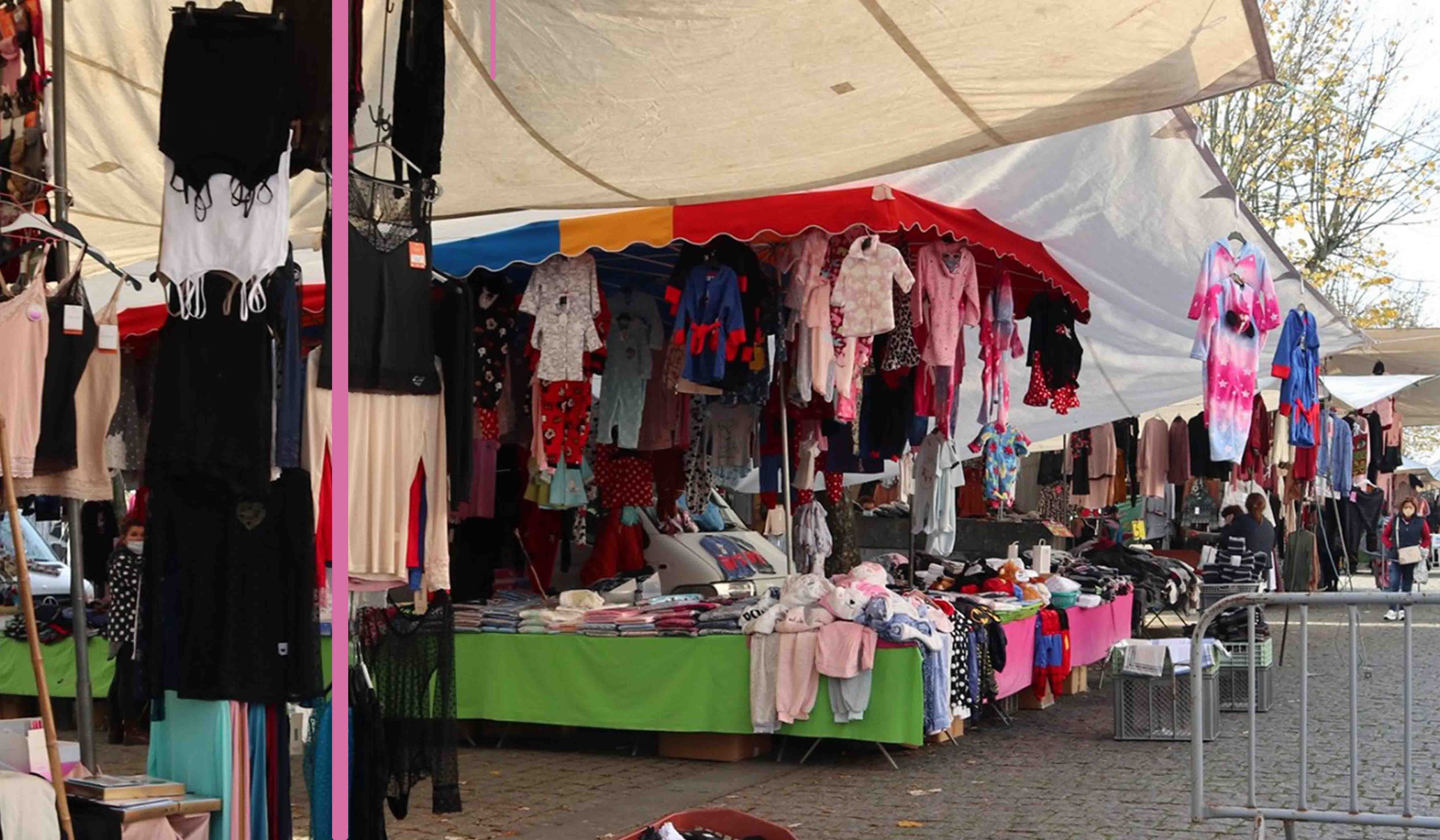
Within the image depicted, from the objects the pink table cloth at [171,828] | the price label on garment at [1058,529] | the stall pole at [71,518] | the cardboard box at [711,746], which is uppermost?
the stall pole at [71,518]

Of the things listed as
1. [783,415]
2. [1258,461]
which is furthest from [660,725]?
[1258,461]

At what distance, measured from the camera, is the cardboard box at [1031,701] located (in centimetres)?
1175

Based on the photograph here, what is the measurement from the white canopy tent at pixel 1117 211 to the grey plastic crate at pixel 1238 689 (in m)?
2.74

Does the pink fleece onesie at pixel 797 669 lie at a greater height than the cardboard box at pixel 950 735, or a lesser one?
greater

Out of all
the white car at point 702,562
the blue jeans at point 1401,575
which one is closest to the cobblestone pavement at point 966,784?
the white car at point 702,562

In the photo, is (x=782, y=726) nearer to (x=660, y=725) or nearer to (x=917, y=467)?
(x=660, y=725)

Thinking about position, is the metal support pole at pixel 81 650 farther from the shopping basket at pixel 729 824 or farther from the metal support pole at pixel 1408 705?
the metal support pole at pixel 1408 705

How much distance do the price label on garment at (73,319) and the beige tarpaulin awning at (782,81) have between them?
1.58 metres

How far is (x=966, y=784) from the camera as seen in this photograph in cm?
869

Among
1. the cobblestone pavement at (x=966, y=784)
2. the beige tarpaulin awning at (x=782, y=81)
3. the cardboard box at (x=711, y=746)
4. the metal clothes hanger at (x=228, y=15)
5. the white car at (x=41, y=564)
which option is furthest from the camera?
the white car at (x=41, y=564)

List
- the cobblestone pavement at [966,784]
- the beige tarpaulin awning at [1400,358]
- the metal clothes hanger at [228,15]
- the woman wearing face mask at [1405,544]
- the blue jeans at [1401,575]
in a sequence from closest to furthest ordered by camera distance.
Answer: the metal clothes hanger at [228,15] < the cobblestone pavement at [966,784] < the beige tarpaulin awning at [1400,358] < the woman wearing face mask at [1405,544] < the blue jeans at [1401,575]

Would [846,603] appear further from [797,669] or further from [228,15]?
[228,15]

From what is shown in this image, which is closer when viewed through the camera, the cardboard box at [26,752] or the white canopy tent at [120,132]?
the cardboard box at [26,752]

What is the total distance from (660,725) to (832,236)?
316cm
